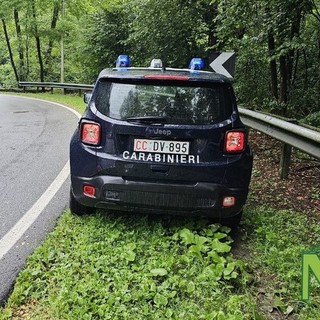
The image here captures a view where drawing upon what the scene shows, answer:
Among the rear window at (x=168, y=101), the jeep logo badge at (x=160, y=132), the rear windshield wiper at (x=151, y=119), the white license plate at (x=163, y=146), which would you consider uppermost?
the rear window at (x=168, y=101)

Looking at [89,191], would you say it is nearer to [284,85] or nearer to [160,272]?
[160,272]

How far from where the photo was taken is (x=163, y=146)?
390 cm

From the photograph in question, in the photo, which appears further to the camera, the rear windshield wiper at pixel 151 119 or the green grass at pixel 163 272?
the rear windshield wiper at pixel 151 119

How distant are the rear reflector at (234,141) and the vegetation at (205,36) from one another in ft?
13.6

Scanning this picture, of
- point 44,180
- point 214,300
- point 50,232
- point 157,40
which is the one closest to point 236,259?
point 214,300

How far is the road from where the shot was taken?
3904 millimetres

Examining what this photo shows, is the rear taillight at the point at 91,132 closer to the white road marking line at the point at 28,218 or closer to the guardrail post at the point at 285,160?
the white road marking line at the point at 28,218

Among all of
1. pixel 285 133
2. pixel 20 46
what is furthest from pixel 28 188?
pixel 20 46

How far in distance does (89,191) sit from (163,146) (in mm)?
852

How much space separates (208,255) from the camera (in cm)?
360

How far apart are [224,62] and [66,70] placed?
96.2 feet

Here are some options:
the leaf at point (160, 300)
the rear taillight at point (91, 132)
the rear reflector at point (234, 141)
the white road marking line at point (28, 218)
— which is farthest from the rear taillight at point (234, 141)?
the white road marking line at point (28, 218)

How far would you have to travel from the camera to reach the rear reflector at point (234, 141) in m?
3.94

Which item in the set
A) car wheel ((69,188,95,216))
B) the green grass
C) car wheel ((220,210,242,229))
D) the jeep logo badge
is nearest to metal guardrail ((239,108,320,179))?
the green grass
